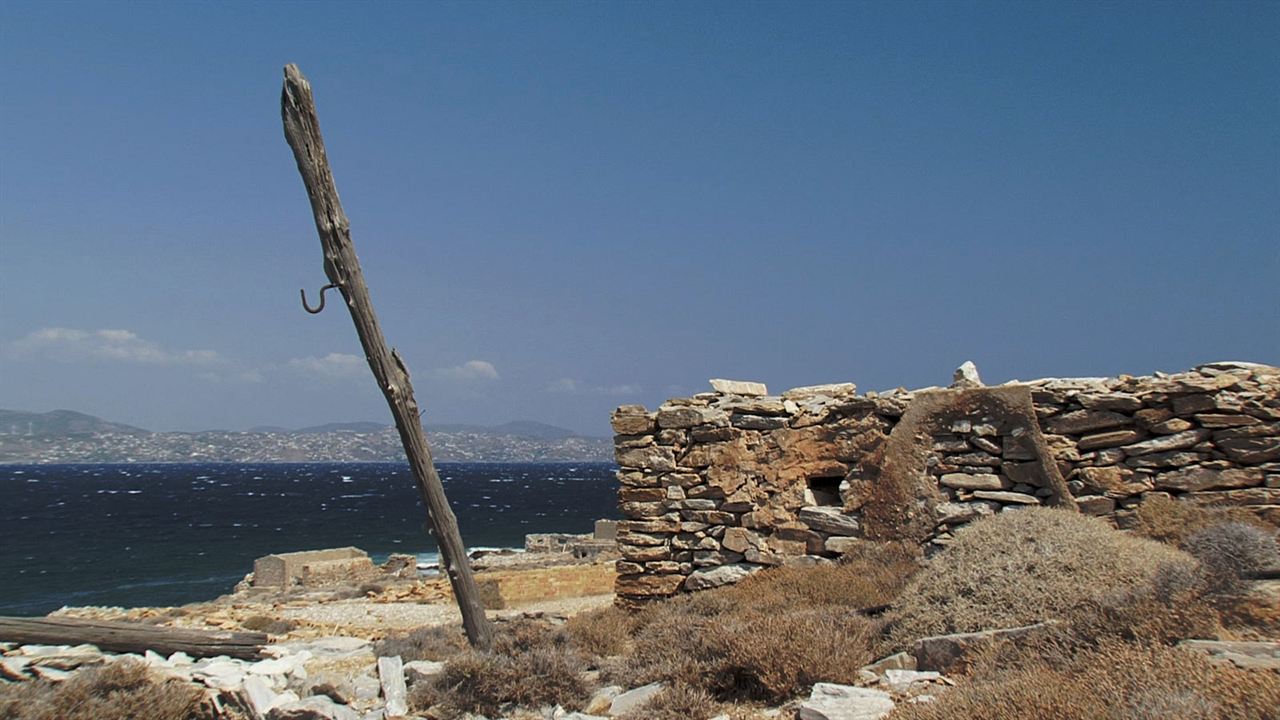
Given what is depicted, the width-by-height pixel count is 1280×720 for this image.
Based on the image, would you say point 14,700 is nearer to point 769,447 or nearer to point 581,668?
point 581,668

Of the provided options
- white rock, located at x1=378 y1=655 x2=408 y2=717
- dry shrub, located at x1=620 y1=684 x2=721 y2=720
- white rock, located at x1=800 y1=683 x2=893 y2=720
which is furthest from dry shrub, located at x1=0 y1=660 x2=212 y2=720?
white rock, located at x1=800 y1=683 x2=893 y2=720

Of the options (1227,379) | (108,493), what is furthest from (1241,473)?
(108,493)

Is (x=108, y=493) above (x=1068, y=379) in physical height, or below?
below

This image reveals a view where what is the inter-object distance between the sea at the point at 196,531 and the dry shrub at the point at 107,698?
11.0 m

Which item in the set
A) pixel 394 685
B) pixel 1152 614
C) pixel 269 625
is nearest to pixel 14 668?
pixel 394 685

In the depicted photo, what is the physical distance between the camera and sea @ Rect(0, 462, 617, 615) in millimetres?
36250

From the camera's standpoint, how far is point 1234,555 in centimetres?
566

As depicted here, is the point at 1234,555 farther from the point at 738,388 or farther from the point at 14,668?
the point at 14,668

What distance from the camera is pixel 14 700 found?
6262 mm

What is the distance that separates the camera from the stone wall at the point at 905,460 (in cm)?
766

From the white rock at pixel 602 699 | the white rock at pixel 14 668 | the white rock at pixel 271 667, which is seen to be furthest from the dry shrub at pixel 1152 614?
the white rock at pixel 14 668

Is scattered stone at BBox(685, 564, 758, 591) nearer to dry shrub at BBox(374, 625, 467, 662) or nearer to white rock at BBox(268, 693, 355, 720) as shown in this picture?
dry shrub at BBox(374, 625, 467, 662)

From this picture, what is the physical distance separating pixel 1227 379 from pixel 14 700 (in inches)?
405

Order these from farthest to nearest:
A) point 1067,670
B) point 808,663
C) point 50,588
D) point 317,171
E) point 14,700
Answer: point 50,588
point 317,171
point 14,700
point 808,663
point 1067,670
